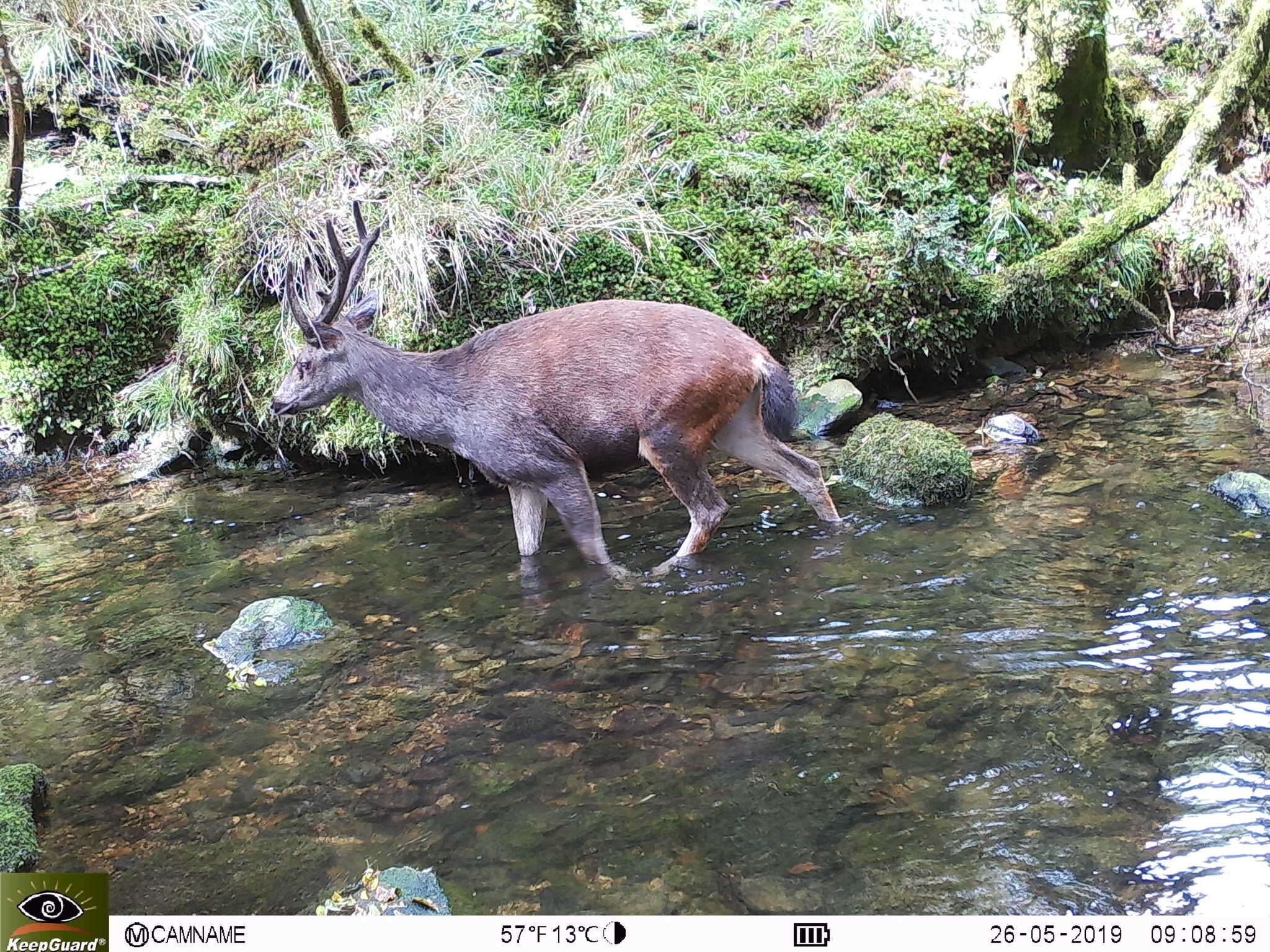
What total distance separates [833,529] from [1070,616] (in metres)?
1.61

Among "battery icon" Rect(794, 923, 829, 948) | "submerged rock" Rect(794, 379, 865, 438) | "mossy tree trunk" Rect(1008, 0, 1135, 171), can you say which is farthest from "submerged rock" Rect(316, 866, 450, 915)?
"mossy tree trunk" Rect(1008, 0, 1135, 171)

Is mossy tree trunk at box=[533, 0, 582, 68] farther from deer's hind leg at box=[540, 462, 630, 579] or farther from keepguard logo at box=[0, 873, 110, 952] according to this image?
keepguard logo at box=[0, 873, 110, 952]

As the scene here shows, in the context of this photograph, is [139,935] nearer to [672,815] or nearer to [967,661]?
[672,815]

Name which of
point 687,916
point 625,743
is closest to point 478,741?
point 625,743

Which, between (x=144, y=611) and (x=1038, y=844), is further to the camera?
(x=144, y=611)

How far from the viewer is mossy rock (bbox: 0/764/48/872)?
338cm

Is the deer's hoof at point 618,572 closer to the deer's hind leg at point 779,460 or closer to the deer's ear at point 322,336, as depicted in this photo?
the deer's hind leg at point 779,460

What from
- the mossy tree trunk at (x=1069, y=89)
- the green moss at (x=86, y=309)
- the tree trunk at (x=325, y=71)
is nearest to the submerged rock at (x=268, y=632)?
the green moss at (x=86, y=309)

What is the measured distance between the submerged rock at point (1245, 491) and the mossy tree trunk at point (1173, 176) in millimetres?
2767

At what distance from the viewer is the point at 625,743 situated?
3904 millimetres

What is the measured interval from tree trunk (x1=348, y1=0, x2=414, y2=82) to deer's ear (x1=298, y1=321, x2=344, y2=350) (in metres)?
4.12

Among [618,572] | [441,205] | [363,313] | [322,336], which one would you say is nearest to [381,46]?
[441,205]

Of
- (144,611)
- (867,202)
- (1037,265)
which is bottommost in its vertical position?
(144,611)

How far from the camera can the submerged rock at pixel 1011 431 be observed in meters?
6.83
